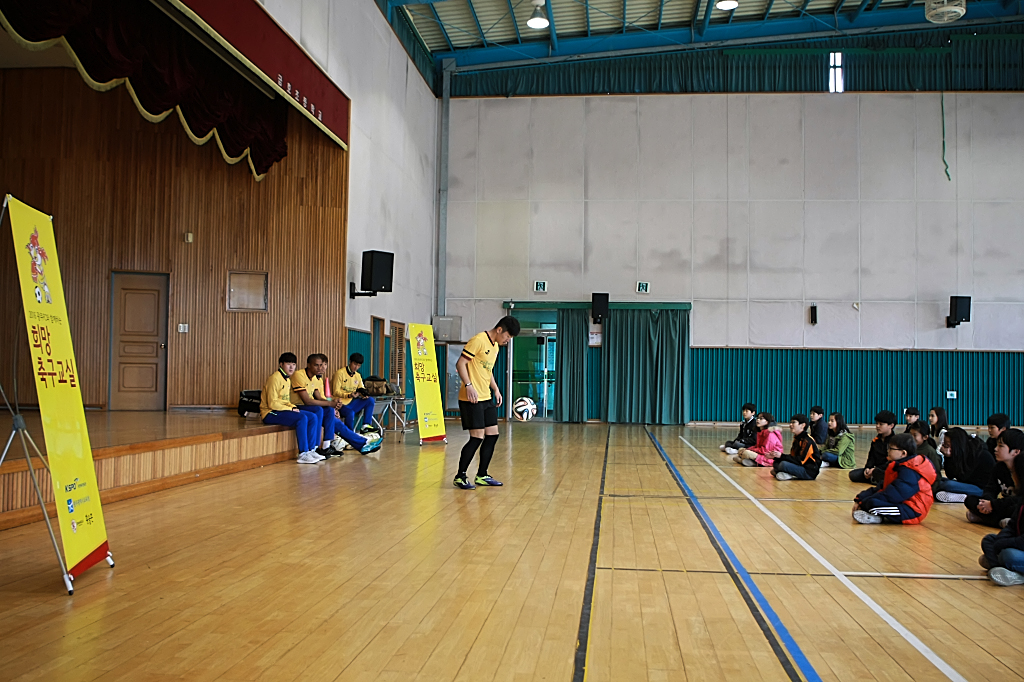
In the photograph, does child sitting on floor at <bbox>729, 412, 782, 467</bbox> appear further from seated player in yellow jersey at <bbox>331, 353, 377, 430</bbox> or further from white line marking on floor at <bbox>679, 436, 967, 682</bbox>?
seated player in yellow jersey at <bbox>331, 353, 377, 430</bbox>

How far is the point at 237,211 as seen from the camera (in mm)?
11828

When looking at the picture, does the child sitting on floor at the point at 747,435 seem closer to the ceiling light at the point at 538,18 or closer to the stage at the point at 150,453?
the stage at the point at 150,453

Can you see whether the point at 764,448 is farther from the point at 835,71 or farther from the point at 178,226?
the point at 835,71

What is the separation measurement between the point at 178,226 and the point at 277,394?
4035 millimetres

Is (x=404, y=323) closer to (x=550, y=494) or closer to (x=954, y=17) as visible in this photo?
(x=550, y=494)

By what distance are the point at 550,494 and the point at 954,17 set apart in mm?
12472

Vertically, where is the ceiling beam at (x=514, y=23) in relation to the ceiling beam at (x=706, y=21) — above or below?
below

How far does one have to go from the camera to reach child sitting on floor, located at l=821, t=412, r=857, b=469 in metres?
9.57

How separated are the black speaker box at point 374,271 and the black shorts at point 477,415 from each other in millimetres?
5770

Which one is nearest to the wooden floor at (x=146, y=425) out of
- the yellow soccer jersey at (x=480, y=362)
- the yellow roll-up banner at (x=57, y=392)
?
the yellow roll-up banner at (x=57, y=392)

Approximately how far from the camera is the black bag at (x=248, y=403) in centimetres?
1100

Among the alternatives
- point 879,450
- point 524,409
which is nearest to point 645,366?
point 524,409

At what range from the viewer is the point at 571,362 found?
58.3ft

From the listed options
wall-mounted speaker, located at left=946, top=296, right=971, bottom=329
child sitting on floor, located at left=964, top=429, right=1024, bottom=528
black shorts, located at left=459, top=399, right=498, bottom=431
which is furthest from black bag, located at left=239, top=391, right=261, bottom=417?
wall-mounted speaker, located at left=946, top=296, right=971, bottom=329
